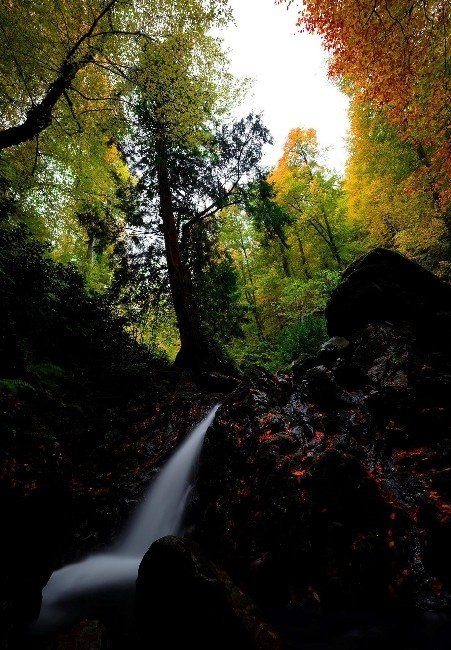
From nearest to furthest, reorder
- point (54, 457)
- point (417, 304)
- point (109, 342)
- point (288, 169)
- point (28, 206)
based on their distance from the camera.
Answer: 1. point (54, 457)
2. point (417, 304)
3. point (109, 342)
4. point (28, 206)
5. point (288, 169)

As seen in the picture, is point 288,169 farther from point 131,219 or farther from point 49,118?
point 49,118

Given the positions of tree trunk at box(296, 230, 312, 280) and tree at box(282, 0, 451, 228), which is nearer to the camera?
tree at box(282, 0, 451, 228)

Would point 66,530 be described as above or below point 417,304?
below

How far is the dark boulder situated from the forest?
35 millimetres

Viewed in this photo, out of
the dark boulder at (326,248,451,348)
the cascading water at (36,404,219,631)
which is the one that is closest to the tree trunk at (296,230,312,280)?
the dark boulder at (326,248,451,348)

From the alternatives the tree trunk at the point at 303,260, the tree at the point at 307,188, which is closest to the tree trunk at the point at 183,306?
the tree at the point at 307,188

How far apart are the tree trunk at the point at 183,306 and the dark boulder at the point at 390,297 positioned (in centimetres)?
390

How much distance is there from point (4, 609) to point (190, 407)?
4.73 metres

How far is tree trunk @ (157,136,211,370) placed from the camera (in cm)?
893

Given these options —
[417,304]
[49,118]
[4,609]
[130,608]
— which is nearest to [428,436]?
[417,304]

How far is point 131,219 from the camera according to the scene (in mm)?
10227

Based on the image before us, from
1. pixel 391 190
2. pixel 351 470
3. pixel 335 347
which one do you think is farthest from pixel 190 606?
pixel 391 190

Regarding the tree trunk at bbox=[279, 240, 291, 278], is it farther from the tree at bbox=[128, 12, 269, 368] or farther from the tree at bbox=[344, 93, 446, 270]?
the tree at bbox=[128, 12, 269, 368]

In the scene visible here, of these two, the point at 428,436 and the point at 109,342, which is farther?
the point at 109,342
